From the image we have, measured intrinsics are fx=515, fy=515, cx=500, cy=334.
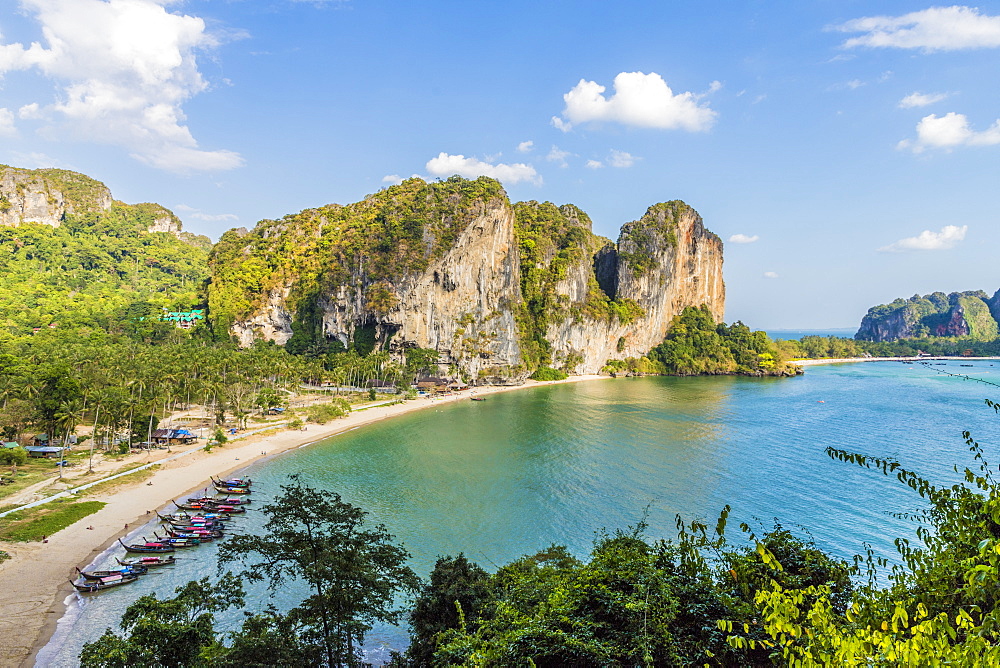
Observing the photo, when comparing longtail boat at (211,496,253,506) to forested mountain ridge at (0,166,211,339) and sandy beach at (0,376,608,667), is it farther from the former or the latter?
forested mountain ridge at (0,166,211,339)

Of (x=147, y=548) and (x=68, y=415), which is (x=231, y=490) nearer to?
(x=147, y=548)

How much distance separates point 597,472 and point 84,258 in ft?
418

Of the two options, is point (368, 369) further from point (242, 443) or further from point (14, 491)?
point (14, 491)

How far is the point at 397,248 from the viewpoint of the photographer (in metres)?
83.2

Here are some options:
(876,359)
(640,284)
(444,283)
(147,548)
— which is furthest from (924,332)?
(147,548)

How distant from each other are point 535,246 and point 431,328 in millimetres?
32223

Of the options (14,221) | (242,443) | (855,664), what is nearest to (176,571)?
(242,443)

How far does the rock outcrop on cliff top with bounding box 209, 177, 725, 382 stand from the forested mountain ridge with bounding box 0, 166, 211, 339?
1819 centimetres

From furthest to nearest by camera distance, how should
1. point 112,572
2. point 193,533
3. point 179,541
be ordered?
point 193,533 → point 179,541 → point 112,572

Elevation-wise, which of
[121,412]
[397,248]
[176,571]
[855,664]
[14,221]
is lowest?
[176,571]

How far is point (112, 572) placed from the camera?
2194 centimetres

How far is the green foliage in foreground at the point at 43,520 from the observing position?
24.8m

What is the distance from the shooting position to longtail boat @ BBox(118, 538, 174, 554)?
24.5m

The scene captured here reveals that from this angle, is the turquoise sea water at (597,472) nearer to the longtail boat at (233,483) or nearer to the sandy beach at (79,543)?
the sandy beach at (79,543)
